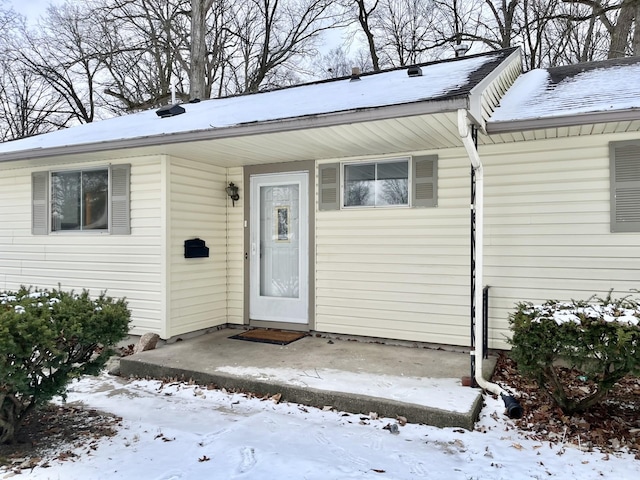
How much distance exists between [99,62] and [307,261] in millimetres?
14652

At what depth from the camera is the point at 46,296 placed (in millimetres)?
3227

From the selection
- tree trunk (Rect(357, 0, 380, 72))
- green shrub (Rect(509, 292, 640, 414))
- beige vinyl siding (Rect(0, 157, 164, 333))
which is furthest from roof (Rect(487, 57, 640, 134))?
tree trunk (Rect(357, 0, 380, 72))

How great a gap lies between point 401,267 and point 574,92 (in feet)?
8.19

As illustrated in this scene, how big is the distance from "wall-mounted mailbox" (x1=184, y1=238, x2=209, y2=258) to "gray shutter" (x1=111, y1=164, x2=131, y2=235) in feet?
2.59

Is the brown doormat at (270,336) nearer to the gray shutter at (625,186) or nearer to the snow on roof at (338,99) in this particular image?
the snow on roof at (338,99)

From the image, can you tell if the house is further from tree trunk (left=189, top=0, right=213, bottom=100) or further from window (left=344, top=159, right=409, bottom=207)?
tree trunk (left=189, top=0, right=213, bottom=100)

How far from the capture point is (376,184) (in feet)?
17.5

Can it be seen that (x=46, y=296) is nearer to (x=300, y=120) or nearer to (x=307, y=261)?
(x=300, y=120)

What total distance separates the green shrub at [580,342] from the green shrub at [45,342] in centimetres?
286

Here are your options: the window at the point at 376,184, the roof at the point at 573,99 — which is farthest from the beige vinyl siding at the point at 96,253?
the roof at the point at 573,99

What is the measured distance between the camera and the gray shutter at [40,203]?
6.41 metres

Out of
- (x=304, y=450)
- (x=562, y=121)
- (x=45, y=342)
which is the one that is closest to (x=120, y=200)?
(x=45, y=342)

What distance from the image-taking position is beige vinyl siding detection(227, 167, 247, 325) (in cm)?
621

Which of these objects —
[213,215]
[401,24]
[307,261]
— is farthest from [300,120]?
[401,24]
